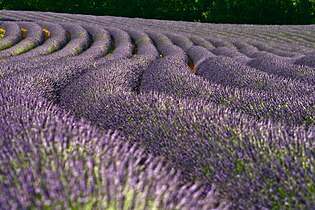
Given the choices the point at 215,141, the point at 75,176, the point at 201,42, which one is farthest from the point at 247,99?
the point at 201,42

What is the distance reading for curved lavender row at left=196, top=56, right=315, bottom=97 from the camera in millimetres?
5840

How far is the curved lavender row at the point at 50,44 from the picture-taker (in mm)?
12333

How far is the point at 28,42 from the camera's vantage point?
15.5 meters

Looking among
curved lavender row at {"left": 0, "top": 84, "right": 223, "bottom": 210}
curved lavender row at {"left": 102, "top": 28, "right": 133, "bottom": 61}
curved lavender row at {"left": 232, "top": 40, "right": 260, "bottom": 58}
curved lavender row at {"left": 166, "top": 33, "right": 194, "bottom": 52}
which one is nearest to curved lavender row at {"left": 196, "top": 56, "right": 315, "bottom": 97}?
curved lavender row at {"left": 0, "top": 84, "right": 223, "bottom": 210}

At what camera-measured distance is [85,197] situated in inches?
68.6

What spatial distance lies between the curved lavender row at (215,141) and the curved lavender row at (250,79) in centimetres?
187

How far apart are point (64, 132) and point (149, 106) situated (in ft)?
6.00

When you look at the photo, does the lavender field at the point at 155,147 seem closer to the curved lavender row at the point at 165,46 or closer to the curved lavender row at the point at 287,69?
the curved lavender row at the point at 287,69

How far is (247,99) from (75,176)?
10.8ft

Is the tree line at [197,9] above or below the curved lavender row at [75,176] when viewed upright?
below

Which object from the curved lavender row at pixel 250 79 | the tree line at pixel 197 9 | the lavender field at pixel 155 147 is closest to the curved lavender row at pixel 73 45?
the curved lavender row at pixel 250 79

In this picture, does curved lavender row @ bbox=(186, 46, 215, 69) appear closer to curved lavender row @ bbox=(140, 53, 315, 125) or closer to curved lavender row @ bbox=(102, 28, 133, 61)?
curved lavender row @ bbox=(102, 28, 133, 61)

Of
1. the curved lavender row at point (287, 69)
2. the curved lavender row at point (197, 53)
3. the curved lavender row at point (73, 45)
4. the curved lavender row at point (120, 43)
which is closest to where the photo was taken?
the curved lavender row at point (287, 69)

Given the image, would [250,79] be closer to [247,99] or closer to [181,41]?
[247,99]
